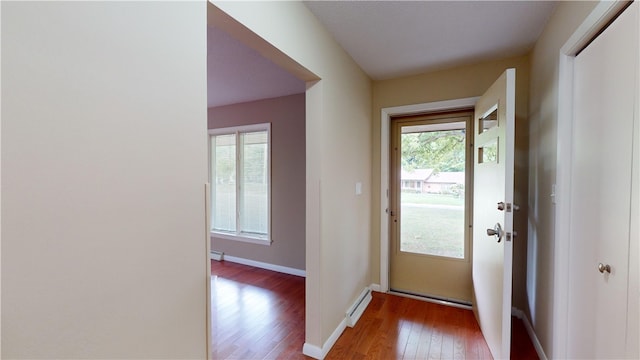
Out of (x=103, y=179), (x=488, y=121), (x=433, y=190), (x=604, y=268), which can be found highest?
(x=488, y=121)

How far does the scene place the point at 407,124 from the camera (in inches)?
112

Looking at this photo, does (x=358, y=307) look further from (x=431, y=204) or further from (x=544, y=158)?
(x=544, y=158)

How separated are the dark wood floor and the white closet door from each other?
74cm

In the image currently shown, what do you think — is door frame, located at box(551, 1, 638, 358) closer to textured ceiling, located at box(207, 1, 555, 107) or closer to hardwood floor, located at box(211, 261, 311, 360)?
textured ceiling, located at box(207, 1, 555, 107)

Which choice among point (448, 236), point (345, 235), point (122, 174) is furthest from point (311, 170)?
point (448, 236)

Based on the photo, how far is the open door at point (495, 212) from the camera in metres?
1.61

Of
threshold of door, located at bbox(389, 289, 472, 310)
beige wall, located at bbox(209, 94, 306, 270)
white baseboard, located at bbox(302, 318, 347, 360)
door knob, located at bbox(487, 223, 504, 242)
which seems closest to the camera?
door knob, located at bbox(487, 223, 504, 242)

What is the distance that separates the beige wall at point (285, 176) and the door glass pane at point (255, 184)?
0.60 ft

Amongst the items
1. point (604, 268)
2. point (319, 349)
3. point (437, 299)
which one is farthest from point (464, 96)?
point (319, 349)

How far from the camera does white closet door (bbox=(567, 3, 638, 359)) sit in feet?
3.44

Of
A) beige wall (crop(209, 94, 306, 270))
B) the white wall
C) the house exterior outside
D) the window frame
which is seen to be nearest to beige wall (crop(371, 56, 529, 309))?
the house exterior outside

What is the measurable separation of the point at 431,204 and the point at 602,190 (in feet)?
5.15

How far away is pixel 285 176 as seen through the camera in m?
3.49

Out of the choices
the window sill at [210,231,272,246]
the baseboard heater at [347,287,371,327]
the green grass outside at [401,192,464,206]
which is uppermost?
the green grass outside at [401,192,464,206]
